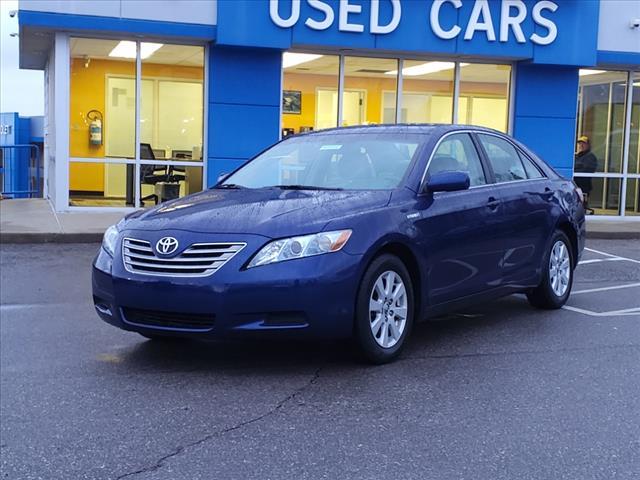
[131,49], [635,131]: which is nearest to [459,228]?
[131,49]

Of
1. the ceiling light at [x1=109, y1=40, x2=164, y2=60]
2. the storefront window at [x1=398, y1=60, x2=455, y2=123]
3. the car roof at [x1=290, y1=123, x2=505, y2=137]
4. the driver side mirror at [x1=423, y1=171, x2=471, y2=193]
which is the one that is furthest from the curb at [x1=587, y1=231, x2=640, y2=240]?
the driver side mirror at [x1=423, y1=171, x2=471, y2=193]

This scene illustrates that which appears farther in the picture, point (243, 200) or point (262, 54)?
point (262, 54)

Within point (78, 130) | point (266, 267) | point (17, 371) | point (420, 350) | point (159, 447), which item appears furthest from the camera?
point (78, 130)

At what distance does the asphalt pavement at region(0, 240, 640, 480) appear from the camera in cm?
377

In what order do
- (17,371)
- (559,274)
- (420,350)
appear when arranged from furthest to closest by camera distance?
(559,274)
(420,350)
(17,371)

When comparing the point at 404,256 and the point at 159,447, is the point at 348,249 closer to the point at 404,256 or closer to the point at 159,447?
the point at 404,256

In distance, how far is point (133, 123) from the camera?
14.7 m

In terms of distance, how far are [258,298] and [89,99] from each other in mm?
10850

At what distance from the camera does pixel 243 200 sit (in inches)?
218

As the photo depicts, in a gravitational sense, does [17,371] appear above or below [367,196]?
below

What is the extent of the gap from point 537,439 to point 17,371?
11.0ft

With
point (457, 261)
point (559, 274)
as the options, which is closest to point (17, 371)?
point (457, 261)

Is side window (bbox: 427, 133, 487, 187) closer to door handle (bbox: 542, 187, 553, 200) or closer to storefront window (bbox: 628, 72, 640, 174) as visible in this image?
door handle (bbox: 542, 187, 553, 200)

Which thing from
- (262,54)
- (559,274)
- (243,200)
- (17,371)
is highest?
(262,54)
